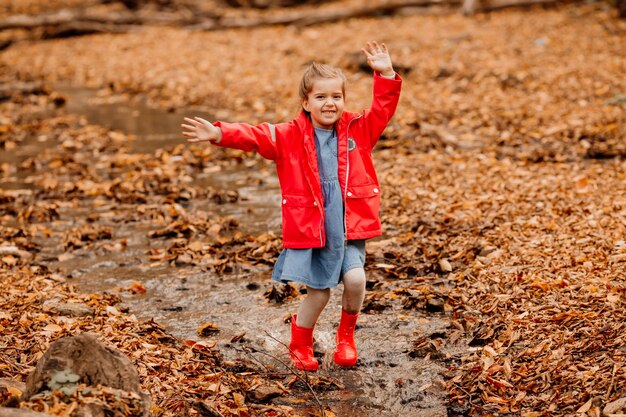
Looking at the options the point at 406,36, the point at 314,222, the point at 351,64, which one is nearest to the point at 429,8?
the point at 406,36

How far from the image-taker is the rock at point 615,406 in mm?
3334

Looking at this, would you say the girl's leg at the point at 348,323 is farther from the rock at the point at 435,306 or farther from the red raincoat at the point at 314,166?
the rock at the point at 435,306

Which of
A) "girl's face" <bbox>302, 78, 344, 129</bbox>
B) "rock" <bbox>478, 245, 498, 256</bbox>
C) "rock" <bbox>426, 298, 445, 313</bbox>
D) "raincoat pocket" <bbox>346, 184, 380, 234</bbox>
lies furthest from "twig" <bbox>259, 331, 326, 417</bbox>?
"rock" <bbox>478, 245, 498, 256</bbox>

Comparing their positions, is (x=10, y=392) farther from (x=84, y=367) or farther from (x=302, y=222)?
(x=302, y=222)

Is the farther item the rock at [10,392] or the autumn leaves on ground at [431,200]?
the autumn leaves on ground at [431,200]

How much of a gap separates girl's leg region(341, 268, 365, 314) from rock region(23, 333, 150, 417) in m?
1.31

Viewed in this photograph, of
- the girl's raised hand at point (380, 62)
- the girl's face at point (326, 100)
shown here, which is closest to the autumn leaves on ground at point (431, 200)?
the girl's face at point (326, 100)

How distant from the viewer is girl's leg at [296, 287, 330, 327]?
4156mm

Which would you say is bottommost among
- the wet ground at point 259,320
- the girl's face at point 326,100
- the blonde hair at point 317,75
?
the wet ground at point 259,320

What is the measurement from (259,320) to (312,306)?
2.36 ft

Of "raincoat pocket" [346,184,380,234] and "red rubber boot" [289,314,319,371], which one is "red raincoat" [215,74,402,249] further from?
"red rubber boot" [289,314,319,371]

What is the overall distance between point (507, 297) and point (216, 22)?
13.4 meters

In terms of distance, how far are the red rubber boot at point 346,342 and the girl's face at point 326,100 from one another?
1109 millimetres

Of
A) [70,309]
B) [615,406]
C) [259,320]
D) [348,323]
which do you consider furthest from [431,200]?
[615,406]
